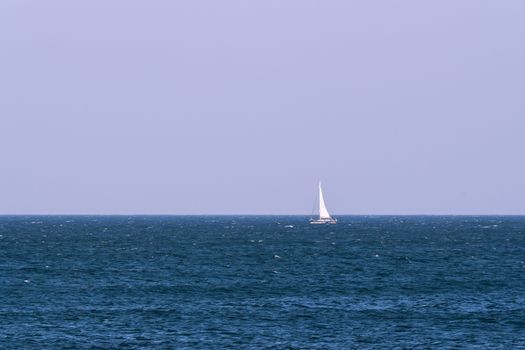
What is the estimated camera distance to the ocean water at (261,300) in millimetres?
67438

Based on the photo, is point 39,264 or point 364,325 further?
point 39,264

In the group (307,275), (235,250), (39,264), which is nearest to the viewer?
(307,275)

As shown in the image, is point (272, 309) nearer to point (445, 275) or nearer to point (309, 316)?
point (309, 316)

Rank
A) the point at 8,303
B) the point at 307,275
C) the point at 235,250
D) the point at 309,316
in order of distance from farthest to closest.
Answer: the point at 235,250 → the point at 307,275 → the point at 8,303 → the point at 309,316

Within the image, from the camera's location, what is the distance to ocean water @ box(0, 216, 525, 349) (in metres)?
67.4

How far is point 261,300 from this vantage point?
3430 inches

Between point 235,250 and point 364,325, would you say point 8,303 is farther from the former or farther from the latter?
point 235,250

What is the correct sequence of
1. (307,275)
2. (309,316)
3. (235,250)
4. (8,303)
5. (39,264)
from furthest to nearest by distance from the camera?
(235,250)
(39,264)
(307,275)
(8,303)
(309,316)

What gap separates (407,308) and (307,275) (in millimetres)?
29291

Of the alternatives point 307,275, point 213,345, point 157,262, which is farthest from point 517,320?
point 157,262

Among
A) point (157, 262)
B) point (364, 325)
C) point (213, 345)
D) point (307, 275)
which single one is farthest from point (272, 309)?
point (157, 262)

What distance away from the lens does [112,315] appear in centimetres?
7719

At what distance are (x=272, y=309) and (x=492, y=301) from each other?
790 inches

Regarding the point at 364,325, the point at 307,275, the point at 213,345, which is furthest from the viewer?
the point at 307,275
